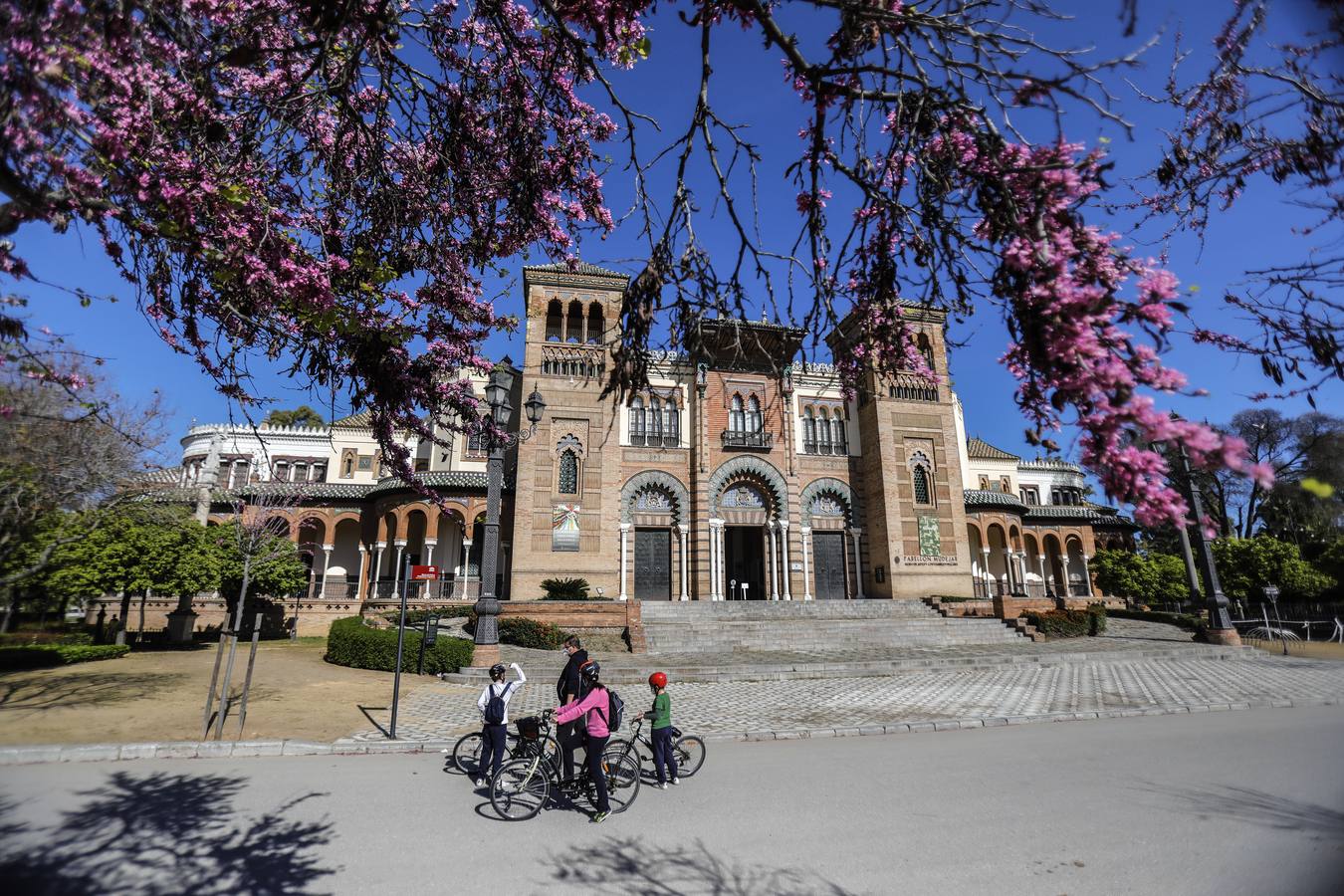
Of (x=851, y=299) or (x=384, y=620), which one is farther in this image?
(x=384, y=620)

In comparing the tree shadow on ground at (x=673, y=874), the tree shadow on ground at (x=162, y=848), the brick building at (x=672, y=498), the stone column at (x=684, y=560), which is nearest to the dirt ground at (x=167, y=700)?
the tree shadow on ground at (x=162, y=848)

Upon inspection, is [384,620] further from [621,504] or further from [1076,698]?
[1076,698]

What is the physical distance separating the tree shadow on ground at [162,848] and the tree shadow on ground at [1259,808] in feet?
23.8

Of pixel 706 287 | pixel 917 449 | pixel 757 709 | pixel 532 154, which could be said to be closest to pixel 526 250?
pixel 532 154

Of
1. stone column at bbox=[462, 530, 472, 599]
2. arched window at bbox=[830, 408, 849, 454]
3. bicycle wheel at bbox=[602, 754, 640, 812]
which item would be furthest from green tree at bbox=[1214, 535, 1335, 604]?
stone column at bbox=[462, 530, 472, 599]

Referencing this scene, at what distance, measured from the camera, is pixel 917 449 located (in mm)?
28000

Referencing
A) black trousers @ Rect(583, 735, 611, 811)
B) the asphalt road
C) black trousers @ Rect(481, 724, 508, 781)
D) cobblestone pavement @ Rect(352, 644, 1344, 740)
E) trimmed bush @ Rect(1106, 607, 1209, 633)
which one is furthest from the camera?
trimmed bush @ Rect(1106, 607, 1209, 633)

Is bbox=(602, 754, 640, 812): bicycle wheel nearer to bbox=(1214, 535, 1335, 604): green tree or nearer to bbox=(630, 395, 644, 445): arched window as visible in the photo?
bbox=(630, 395, 644, 445): arched window

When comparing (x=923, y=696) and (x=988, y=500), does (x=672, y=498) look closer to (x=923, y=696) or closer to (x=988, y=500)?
(x=923, y=696)

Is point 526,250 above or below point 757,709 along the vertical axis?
above

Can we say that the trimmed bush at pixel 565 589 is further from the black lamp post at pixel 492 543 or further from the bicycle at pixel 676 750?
the bicycle at pixel 676 750

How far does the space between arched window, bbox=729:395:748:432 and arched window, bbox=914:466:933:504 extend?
7960mm

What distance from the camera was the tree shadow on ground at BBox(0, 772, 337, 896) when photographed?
420cm

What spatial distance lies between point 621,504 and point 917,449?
44.3 ft
